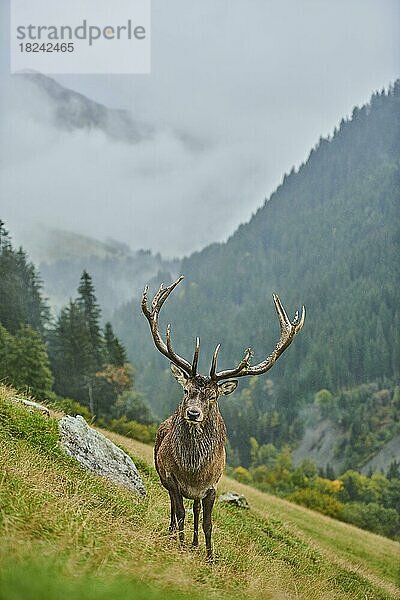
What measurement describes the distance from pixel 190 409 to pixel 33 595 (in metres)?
2.30

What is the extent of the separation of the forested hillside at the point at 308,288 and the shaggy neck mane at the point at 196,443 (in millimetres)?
50815

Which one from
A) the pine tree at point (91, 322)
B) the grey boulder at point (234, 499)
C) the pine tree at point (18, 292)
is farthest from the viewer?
the pine tree at point (91, 322)

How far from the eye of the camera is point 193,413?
17.0 ft

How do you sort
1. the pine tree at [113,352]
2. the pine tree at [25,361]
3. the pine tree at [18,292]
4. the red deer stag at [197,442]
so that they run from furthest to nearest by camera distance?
the pine tree at [113,352], the pine tree at [18,292], the pine tree at [25,361], the red deer stag at [197,442]

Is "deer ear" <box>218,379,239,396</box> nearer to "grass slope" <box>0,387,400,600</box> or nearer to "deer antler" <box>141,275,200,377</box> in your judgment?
"deer antler" <box>141,275,200,377</box>

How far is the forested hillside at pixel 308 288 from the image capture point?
77938 millimetres

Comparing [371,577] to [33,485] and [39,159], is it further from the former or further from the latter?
[39,159]

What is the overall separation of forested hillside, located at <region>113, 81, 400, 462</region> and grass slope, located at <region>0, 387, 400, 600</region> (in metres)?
48.5

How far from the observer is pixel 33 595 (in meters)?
3.03

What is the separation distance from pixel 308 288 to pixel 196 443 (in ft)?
320

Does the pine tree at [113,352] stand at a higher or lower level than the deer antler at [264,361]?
lower

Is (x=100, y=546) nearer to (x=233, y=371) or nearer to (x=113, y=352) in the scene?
(x=233, y=371)
